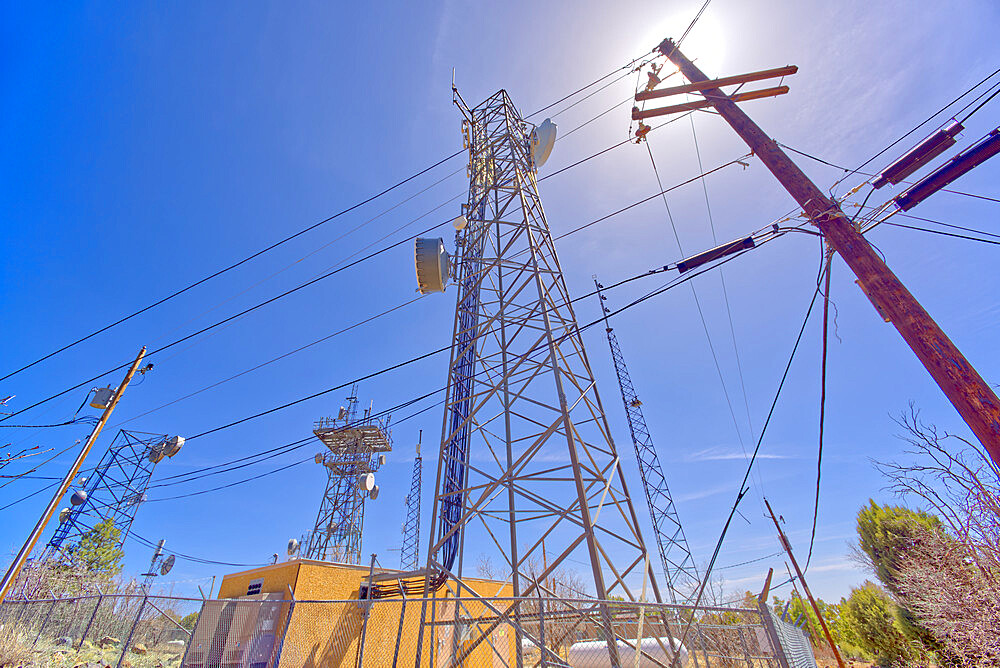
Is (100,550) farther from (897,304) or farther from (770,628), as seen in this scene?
(897,304)

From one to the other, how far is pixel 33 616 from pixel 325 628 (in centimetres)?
785

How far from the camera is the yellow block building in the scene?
943 cm

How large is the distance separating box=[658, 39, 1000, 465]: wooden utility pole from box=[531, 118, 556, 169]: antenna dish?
21.6 ft

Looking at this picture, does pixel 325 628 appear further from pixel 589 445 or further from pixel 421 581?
pixel 589 445

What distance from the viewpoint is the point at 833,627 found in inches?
1137

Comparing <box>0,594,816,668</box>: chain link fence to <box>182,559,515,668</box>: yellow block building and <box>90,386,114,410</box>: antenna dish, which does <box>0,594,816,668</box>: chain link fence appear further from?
<box>90,386,114,410</box>: antenna dish

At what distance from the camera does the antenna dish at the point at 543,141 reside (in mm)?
12234

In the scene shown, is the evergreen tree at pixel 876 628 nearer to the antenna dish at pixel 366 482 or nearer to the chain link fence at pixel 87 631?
the antenna dish at pixel 366 482

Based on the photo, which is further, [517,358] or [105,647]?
[105,647]

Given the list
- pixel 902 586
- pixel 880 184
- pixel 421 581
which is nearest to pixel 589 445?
pixel 880 184

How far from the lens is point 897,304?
189 inches

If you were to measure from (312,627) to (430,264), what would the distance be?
9911mm

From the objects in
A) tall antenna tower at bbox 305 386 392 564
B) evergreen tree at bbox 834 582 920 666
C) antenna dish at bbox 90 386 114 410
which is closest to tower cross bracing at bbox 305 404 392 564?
tall antenna tower at bbox 305 386 392 564

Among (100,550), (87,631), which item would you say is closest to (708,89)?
(87,631)
